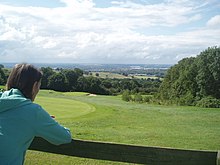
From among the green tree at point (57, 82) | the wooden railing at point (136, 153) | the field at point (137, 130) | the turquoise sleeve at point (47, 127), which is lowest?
the green tree at point (57, 82)

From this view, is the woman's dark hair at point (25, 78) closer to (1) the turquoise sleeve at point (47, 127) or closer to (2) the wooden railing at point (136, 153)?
(1) the turquoise sleeve at point (47, 127)

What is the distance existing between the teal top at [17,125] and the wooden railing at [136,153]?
0.61 meters

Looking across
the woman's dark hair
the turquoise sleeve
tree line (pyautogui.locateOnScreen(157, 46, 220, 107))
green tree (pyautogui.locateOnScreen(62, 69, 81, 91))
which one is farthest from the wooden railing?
green tree (pyautogui.locateOnScreen(62, 69, 81, 91))

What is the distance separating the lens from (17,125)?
85.6 inches

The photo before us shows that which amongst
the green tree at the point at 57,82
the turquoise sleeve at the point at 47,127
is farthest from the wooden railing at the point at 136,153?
the green tree at the point at 57,82

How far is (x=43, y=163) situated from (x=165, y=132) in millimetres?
7652

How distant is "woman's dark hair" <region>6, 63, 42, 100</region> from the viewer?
229 cm

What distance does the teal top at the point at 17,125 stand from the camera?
2170 mm

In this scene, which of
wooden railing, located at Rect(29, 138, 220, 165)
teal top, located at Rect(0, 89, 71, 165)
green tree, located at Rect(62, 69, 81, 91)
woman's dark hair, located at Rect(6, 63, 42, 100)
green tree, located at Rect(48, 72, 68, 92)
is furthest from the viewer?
green tree, located at Rect(62, 69, 81, 91)

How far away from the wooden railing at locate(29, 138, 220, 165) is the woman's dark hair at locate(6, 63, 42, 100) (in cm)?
71

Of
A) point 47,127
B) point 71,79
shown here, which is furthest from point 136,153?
point 71,79

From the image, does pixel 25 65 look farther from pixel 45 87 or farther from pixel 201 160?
pixel 45 87

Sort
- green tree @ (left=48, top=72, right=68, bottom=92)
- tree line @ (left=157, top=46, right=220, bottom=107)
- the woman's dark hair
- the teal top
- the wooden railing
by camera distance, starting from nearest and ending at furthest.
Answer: the teal top, the woman's dark hair, the wooden railing, tree line @ (left=157, top=46, right=220, bottom=107), green tree @ (left=48, top=72, right=68, bottom=92)

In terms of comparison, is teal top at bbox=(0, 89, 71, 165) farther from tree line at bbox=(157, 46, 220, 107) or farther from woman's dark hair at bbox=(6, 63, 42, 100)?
tree line at bbox=(157, 46, 220, 107)
